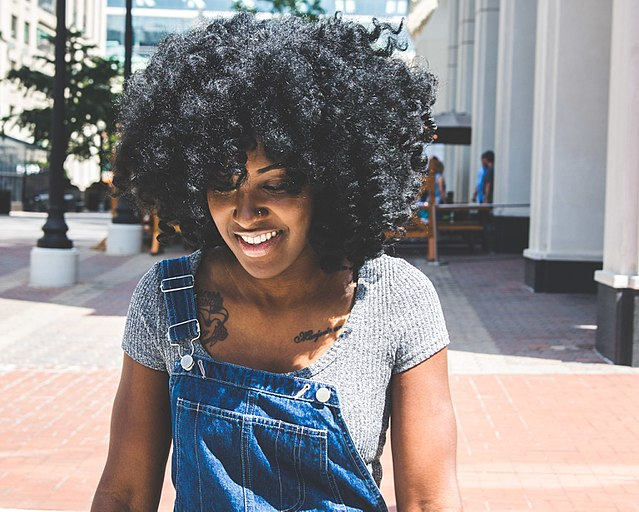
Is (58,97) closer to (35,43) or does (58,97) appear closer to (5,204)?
(5,204)

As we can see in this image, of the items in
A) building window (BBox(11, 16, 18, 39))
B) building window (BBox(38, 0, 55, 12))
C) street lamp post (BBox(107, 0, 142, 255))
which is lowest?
street lamp post (BBox(107, 0, 142, 255))

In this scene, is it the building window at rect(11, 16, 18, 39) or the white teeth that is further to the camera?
the building window at rect(11, 16, 18, 39)

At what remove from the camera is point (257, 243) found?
1.79 m

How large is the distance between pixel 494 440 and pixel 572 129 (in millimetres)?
6562

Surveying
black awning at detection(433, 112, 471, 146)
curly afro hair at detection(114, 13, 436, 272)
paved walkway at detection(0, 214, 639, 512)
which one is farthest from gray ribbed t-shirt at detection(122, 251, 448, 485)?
black awning at detection(433, 112, 471, 146)

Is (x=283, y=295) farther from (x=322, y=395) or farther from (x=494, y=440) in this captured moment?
(x=494, y=440)

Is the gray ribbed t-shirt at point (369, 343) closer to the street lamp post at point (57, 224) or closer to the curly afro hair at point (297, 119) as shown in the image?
the curly afro hair at point (297, 119)

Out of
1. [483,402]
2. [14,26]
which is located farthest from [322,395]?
[14,26]

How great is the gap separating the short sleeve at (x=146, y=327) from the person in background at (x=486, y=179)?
17.0 m

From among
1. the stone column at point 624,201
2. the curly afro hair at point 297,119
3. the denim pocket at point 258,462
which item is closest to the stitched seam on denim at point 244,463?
the denim pocket at point 258,462

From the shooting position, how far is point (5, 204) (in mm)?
36625

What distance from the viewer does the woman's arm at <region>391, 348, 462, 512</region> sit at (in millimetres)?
1756

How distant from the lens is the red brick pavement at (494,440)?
4.81 m

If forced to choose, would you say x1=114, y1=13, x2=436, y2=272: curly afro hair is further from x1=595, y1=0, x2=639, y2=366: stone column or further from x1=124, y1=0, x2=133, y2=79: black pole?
x1=124, y1=0, x2=133, y2=79: black pole
